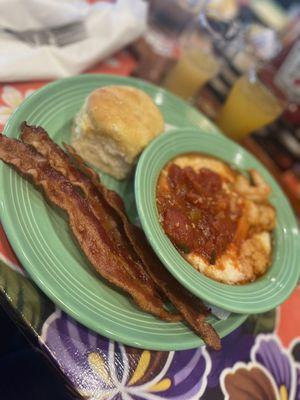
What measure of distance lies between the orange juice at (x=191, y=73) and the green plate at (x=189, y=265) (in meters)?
0.57

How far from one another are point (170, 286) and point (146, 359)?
258 mm

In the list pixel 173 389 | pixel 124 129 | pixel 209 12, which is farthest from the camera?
pixel 209 12

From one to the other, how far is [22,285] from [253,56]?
200 cm

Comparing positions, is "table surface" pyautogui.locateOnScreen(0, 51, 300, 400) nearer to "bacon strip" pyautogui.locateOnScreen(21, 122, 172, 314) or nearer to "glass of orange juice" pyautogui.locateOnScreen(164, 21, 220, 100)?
"bacon strip" pyautogui.locateOnScreen(21, 122, 172, 314)

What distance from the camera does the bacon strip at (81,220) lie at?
1255 mm

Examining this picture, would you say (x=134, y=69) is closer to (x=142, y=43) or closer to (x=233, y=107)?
(x=142, y=43)

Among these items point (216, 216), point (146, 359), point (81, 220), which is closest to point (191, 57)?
point (216, 216)

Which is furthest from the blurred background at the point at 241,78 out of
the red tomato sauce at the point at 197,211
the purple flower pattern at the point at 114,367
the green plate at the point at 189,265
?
the purple flower pattern at the point at 114,367

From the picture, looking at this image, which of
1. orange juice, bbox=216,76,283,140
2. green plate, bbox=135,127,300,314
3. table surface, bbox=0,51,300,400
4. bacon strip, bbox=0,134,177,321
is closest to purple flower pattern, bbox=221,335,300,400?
table surface, bbox=0,51,300,400

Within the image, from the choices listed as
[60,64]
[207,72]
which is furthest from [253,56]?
[60,64]

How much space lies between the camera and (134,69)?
7.20 feet

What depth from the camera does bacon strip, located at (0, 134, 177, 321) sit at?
1.25 m

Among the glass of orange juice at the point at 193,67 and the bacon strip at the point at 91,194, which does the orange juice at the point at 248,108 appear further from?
the bacon strip at the point at 91,194

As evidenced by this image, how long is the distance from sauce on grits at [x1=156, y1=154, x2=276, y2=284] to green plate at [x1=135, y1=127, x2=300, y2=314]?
A: 0.05 m
